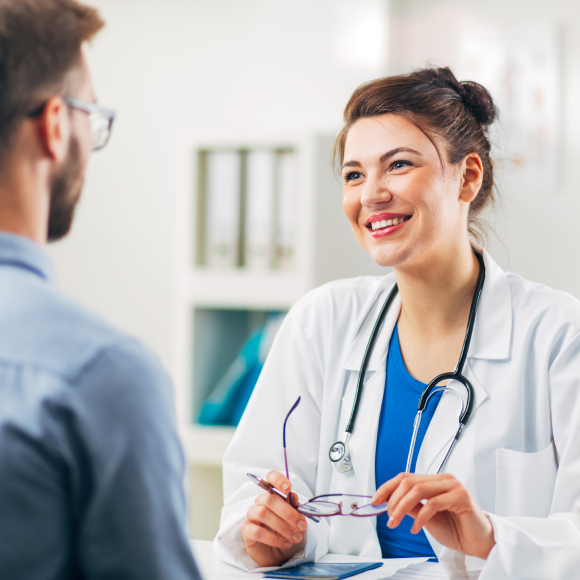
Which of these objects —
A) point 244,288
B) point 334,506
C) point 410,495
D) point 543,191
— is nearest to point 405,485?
point 410,495

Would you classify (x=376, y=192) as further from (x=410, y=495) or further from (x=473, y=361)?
(x=410, y=495)

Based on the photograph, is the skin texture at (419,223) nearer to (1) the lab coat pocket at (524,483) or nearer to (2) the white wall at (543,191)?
(1) the lab coat pocket at (524,483)

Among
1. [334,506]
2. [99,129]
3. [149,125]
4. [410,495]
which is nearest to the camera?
[99,129]

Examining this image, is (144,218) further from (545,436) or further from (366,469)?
(545,436)

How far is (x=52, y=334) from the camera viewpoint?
0.58 meters

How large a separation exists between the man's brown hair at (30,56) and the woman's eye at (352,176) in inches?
33.0

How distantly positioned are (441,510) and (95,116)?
725mm

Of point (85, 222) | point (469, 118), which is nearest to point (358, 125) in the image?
point (469, 118)

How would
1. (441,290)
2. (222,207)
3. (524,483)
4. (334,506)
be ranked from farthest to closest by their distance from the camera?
1. (222,207)
2. (441,290)
3. (524,483)
4. (334,506)

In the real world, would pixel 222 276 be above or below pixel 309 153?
below

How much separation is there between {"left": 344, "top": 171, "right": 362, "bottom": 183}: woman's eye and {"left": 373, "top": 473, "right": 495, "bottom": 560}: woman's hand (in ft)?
2.26

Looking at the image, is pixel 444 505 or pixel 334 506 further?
pixel 334 506

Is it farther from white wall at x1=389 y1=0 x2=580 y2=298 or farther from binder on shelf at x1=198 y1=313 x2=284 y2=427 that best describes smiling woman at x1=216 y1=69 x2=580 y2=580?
white wall at x1=389 y1=0 x2=580 y2=298

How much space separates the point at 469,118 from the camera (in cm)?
147
